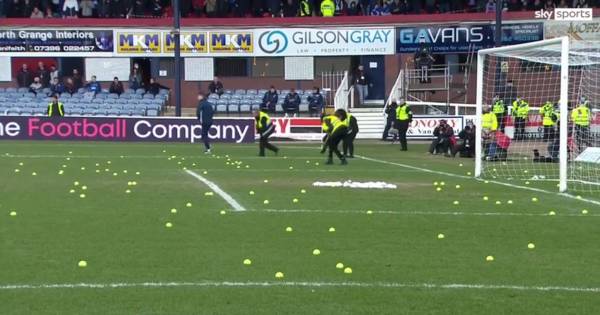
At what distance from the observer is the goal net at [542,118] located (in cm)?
2006

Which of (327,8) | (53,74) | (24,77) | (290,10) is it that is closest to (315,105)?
(327,8)

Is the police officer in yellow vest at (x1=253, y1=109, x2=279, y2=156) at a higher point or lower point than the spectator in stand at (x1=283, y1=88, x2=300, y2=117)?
lower

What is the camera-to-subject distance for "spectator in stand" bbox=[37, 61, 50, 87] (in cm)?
4441

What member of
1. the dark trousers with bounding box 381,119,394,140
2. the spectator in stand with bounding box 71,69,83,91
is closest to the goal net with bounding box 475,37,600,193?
the dark trousers with bounding box 381,119,394,140

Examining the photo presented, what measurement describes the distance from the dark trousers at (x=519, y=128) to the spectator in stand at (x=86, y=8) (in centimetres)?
2238

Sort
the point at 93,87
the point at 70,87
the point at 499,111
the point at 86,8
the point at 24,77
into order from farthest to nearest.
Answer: the point at 86,8 < the point at 24,77 < the point at 70,87 < the point at 93,87 < the point at 499,111

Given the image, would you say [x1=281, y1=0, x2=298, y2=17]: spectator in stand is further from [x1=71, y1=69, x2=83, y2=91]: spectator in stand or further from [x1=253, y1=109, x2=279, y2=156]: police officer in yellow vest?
[x1=253, y1=109, x2=279, y2=156]: police officer in yellow vest

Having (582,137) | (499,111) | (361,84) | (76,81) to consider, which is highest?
(76,81)

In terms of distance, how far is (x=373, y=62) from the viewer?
43.8m

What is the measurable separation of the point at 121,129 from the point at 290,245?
984 inches

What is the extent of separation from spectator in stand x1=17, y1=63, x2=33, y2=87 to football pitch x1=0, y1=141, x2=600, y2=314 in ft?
80.3

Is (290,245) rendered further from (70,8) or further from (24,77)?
(70,8)

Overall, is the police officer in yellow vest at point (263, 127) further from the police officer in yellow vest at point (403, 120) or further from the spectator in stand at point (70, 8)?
the spectator in stand at point (70, 8)

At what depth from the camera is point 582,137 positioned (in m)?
25.5
